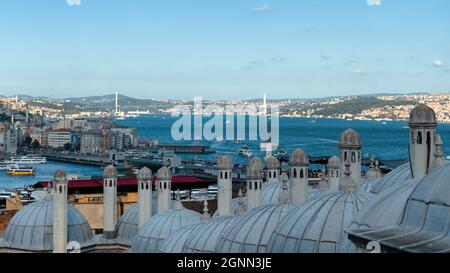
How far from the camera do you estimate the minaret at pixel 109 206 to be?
10.1m

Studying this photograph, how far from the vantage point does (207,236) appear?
670cm

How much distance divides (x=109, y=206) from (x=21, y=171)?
114 ft

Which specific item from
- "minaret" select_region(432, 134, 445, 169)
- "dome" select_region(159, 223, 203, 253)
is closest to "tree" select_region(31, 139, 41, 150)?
"dome" select_region(159, 223, 203, 253)

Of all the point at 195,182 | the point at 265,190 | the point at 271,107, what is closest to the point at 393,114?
the point at 271,107

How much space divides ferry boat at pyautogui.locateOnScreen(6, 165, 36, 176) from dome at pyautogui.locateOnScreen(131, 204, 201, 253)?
35951 mm

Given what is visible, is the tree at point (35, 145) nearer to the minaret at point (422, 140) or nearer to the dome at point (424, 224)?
the minaret at point (422, 140)

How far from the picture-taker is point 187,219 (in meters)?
8.63

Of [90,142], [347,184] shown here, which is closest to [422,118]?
[347,184]

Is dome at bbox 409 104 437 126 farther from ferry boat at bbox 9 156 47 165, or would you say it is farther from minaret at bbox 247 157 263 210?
ferry boat at bbox 9 156 47 165

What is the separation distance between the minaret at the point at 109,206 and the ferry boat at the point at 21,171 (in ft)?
112

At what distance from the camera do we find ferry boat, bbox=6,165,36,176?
4339cm

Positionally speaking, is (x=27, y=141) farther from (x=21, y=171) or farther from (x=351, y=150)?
(x=351, y=150)
